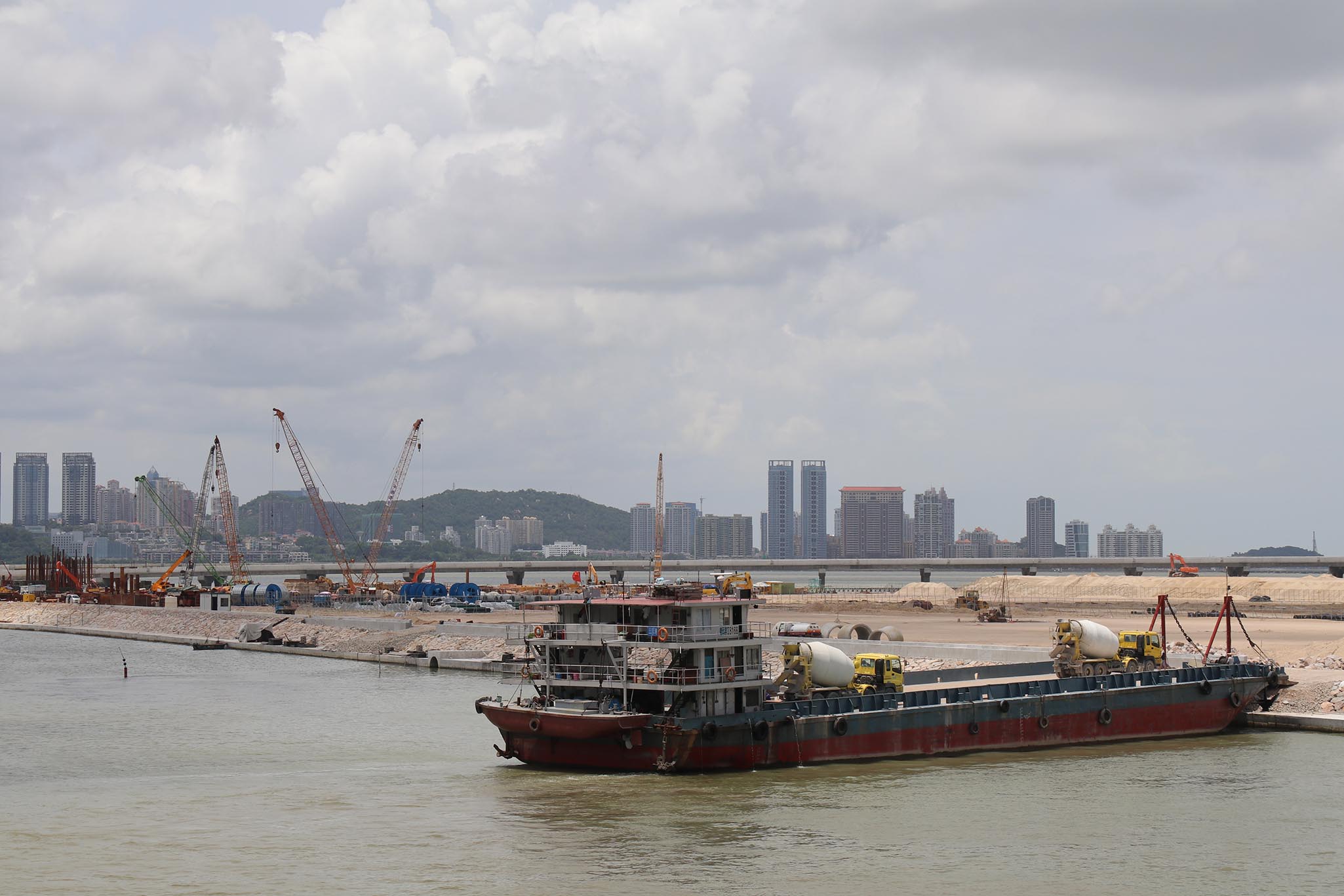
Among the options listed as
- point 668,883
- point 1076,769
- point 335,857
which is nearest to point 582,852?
point 668,883

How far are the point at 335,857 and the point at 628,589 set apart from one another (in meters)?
20.5

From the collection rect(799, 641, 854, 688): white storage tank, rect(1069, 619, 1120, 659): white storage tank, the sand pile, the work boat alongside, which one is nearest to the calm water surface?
the work boat alongside

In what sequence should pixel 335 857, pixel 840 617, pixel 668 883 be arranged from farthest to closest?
pixel 840 617, pixel 335 857, pixel 668 883

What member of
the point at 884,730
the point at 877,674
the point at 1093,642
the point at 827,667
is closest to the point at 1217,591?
the point at 1093,642

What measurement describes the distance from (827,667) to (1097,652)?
1839cm

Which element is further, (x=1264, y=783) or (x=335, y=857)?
(x=1264, y=783)

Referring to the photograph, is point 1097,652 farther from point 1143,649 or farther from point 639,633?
point 639,633

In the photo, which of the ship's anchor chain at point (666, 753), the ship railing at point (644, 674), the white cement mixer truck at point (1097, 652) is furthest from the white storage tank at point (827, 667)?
the white cement mixer truck at point (1097, 652)

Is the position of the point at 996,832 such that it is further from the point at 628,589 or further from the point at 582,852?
the point at 628,589

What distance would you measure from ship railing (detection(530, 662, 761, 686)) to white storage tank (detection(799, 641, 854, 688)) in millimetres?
4438

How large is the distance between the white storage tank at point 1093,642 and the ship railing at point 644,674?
22.4m

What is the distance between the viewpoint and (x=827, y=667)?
59.5 m

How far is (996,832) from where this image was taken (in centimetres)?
4522

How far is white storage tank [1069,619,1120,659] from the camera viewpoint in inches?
2776
